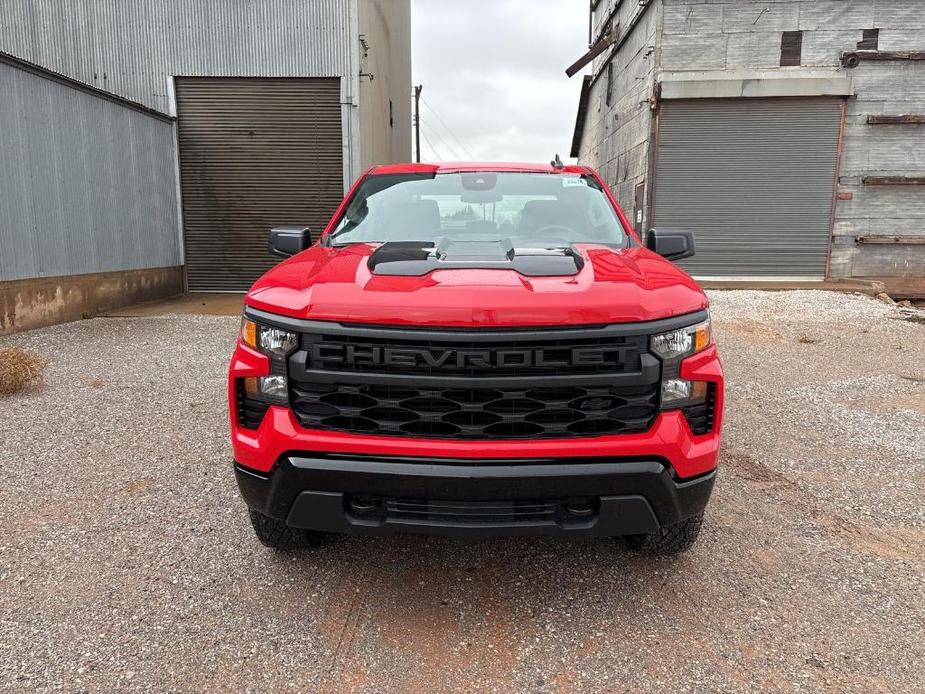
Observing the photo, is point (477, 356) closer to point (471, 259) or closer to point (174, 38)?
point (471, 259)

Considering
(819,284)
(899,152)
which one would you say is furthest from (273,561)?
(899,152)

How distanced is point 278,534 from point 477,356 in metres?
1.32

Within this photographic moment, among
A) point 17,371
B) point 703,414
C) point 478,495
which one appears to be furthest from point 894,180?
point 17,371

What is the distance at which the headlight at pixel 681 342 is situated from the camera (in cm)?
227

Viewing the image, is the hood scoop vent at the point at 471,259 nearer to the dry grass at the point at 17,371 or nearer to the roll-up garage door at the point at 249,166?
the dry grass at the point at 17,371

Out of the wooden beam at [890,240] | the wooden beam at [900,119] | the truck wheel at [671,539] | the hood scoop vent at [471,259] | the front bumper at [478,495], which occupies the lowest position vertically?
the truck wheel at [671,539]

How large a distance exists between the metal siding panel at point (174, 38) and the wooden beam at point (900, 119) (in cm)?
1060

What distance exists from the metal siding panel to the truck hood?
36.8 ft

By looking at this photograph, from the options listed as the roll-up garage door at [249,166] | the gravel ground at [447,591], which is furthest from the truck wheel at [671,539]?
the roll-up garage door at [249,166]

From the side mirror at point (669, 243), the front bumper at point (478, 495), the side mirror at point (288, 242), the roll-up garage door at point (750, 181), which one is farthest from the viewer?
the roll-up garage door at point (750, 181)

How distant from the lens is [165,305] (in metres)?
11.5

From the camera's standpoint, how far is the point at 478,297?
7.32 ft

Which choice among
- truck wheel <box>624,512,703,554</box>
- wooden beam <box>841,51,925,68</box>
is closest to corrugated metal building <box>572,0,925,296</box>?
wooden beam <box>841,51,925,68</box>

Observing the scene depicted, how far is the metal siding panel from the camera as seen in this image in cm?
1204
